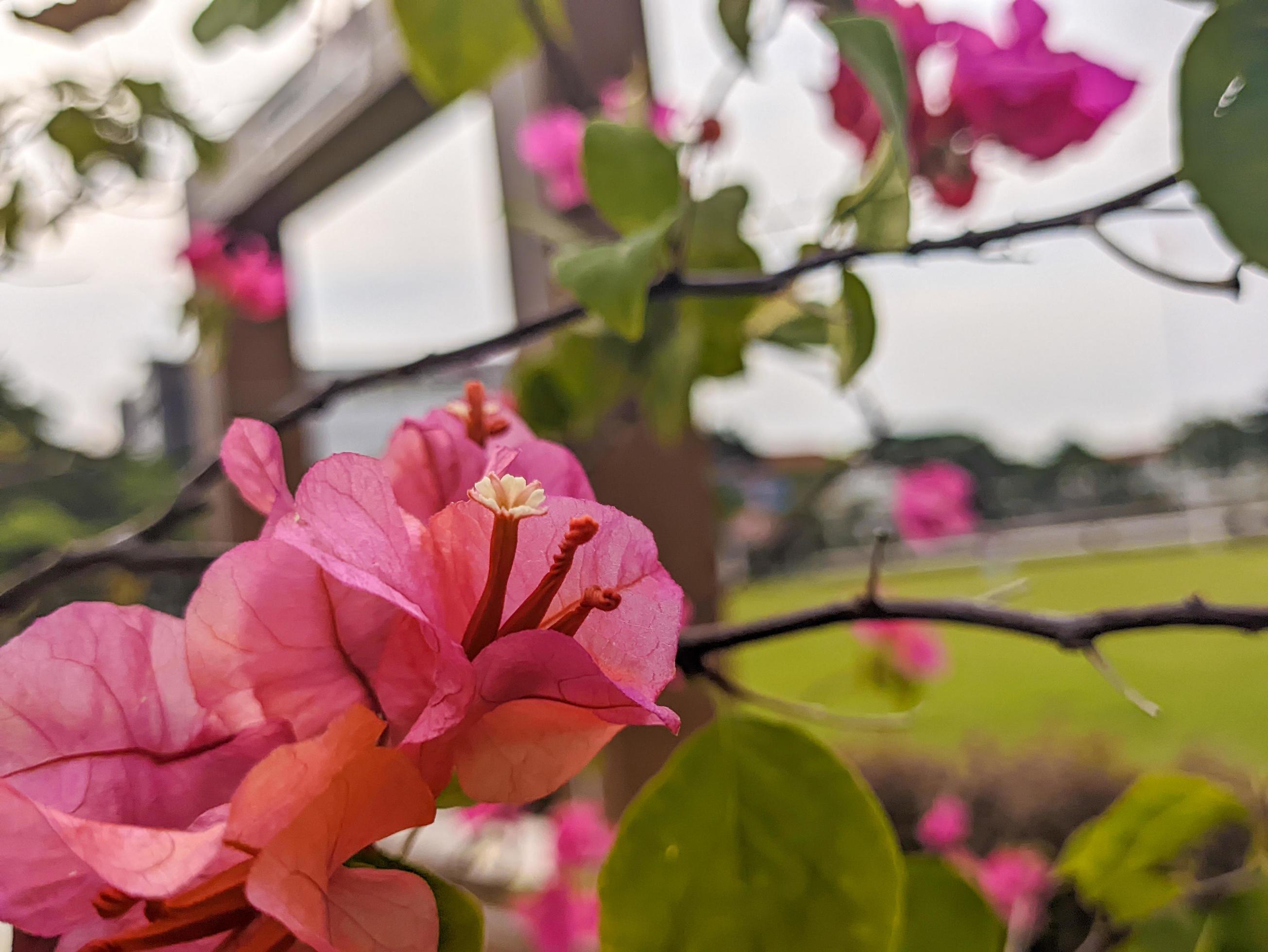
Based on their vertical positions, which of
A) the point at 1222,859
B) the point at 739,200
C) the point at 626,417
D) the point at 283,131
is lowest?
the point at 1222,859

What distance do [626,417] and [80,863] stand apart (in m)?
0.49

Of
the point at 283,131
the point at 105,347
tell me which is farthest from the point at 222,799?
the point at 283,131

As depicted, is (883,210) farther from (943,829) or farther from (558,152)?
(943,829)

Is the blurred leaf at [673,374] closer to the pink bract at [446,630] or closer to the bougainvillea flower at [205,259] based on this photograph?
the pink bract at [446,630]

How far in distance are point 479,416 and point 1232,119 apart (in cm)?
12

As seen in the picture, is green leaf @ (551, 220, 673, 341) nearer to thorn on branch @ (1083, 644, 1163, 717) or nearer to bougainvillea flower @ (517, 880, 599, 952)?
thorn on branch @ (1083, 644, 1163, 717)

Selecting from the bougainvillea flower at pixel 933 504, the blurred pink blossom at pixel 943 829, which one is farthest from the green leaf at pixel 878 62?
the blurred pink blossom at pixel 943 829

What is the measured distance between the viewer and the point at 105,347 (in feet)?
2.37

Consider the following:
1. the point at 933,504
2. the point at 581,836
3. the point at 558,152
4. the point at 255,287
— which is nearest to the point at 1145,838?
the point at 558,152

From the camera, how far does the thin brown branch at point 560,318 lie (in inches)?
7.1

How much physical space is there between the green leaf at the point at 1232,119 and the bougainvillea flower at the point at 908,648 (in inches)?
24.8

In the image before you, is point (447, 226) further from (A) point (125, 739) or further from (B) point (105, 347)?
(A) point (125, 739)

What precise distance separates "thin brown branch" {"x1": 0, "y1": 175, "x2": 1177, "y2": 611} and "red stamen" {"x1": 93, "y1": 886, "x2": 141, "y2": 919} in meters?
0.11

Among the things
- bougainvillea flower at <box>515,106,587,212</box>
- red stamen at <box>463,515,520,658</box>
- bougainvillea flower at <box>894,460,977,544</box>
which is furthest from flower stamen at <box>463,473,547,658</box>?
bougainvillea flower at <box>894,460,977,544</box>
